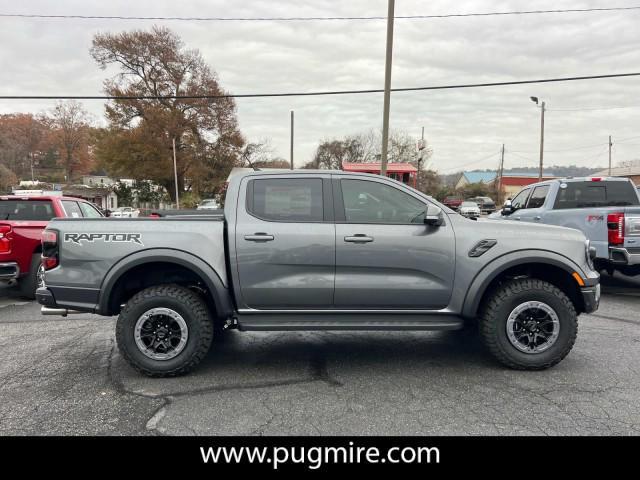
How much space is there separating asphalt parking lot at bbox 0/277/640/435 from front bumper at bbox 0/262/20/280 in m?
1.91

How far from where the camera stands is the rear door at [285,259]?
12.6 ft

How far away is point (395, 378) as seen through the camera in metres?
3.89

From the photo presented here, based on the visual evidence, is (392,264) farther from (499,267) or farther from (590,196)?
(590,196)

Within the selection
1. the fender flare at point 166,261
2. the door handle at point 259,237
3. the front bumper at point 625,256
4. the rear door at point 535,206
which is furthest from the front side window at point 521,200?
the fender flare at point 166,261

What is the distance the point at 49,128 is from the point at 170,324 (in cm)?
8674

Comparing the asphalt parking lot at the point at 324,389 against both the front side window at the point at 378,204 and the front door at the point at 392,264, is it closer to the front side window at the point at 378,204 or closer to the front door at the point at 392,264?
the front door at the point at 392,264

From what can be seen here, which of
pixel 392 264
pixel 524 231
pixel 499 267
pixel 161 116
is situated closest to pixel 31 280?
pixel 392 264

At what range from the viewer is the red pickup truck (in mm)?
6746

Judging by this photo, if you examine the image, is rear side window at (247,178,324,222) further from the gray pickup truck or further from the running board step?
the running board step

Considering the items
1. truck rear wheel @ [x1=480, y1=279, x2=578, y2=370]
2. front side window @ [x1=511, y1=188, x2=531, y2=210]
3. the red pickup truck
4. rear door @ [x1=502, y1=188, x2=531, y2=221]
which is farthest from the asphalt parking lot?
front side window @ [x1=511, y1=188, x2=531, y2=210]

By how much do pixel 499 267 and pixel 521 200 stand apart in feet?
20.1

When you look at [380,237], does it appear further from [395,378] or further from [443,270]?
[395,378]

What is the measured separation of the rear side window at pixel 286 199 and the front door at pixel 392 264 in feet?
0.88
